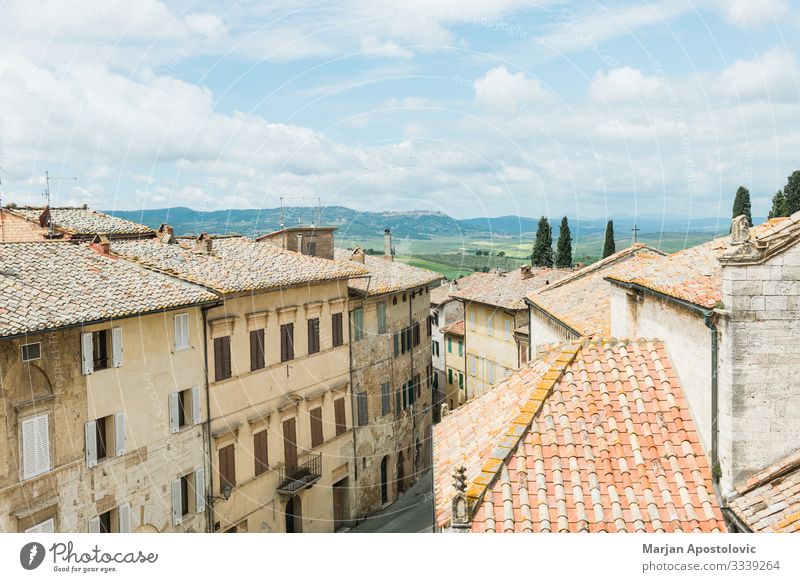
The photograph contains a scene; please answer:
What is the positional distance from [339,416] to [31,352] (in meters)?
14.1

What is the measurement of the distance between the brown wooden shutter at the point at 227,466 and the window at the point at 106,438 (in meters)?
4.34

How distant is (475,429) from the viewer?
36.7 ft

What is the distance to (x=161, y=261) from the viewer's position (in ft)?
72.0

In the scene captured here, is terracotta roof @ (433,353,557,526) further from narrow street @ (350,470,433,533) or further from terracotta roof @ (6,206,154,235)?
terracotta roof @ (6,206,154,235)

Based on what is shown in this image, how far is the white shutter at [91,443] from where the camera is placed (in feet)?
53.1

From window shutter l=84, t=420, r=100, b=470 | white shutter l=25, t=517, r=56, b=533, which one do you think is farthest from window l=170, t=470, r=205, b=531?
white shutter l=25, t=517, r=56, b=533

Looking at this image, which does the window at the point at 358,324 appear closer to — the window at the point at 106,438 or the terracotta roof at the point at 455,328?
the window at the point at 106,438

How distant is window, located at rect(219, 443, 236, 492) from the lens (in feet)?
69.1

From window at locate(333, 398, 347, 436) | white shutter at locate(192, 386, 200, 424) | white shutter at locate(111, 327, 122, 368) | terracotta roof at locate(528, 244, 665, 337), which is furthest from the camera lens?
window at locate(333, 398, 347, 436)

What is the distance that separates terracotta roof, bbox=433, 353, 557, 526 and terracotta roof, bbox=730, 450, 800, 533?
3018mm

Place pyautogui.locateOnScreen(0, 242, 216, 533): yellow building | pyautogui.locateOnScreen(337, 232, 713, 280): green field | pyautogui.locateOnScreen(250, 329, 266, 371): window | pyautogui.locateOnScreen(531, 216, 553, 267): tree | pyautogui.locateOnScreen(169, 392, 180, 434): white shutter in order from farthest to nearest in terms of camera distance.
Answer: pyautogui.locateOnScreen(531, 216, 553, 267): tree
pyautogui.locateOnScreen(250, 329, 266, 371): window
pyautogui.locateOnScreen(337, 232, 713, 280): green field
pyautogui.locateOnScreen(169, 392, 180, 434): white shutter
pyautogui.locateOnScreen(0, 242, 216, 533): yellow building

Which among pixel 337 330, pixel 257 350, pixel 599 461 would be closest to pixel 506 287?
pixel 337 330

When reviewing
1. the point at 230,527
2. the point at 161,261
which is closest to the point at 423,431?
the point at 230,527
